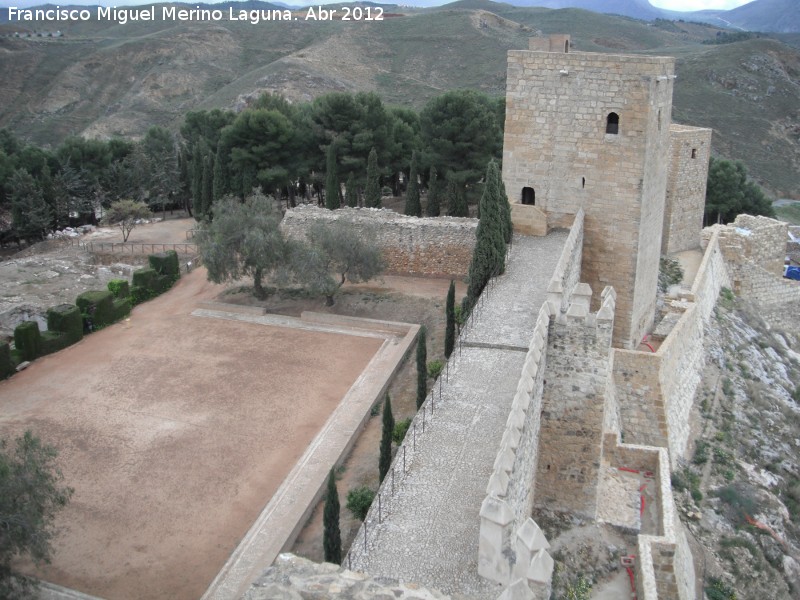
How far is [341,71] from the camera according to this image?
6775 cm

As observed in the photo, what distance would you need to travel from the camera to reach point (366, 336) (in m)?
21.5

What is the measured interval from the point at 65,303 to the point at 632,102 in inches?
713

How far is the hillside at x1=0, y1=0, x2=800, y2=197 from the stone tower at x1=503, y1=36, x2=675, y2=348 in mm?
36278

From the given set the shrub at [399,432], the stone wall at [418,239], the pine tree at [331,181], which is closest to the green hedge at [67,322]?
the stone wall at [418,239]

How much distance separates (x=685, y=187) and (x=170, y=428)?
55.4 feet

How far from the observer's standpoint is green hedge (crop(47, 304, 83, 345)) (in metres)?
21.6

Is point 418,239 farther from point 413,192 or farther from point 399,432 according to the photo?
point 399,432

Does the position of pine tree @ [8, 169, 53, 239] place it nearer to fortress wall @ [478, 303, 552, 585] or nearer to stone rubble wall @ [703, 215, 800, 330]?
stone rubble wall @ [703, 215, 800, 330]

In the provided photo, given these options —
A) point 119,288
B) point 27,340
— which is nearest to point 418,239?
point 119,288

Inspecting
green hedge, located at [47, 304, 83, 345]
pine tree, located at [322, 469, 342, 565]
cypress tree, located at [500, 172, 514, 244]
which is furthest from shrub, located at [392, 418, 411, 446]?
green hedge, located at [47, 304, 83, 345]

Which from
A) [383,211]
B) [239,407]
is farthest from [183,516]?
[383,211]

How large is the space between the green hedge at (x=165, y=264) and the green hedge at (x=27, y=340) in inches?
243

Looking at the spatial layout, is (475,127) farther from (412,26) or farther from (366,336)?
(412,26)

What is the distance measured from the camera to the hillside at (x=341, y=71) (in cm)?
5575
